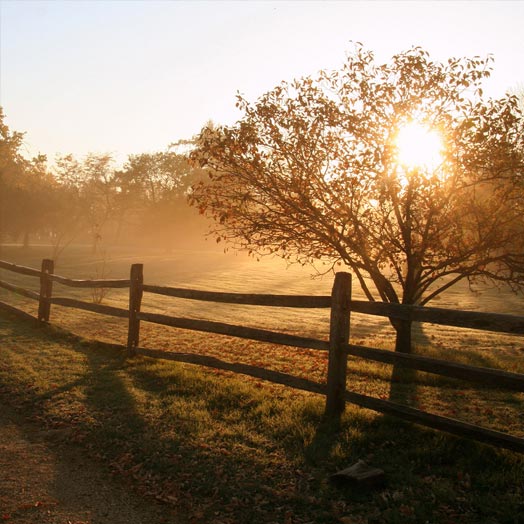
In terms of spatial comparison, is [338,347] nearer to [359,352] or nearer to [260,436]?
[359,352]

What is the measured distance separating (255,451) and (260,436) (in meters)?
0.42

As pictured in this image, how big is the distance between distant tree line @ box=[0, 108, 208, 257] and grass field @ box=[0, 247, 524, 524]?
41.8 m

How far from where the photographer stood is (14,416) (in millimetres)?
7043

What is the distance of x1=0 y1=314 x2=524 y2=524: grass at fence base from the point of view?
4.50 metres

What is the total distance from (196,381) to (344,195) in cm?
504

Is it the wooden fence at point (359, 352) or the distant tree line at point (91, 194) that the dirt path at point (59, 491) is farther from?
the distant tree line at point (91, 194)

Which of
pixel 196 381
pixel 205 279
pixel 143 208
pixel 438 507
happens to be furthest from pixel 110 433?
pixel 143 208

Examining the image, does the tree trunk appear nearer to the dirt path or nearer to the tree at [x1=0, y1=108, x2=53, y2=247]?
the dirt path

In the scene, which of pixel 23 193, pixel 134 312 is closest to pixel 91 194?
pixel 23 193

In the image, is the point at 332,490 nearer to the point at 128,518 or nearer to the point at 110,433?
the point at 128,518

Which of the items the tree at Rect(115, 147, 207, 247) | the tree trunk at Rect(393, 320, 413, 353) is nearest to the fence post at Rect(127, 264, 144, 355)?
the tree trunk at Rect(393, 320, 413, 353)

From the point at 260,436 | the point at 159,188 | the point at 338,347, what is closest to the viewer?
the point at 260,436

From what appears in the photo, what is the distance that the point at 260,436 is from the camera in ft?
19.9

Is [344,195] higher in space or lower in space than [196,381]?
higher
